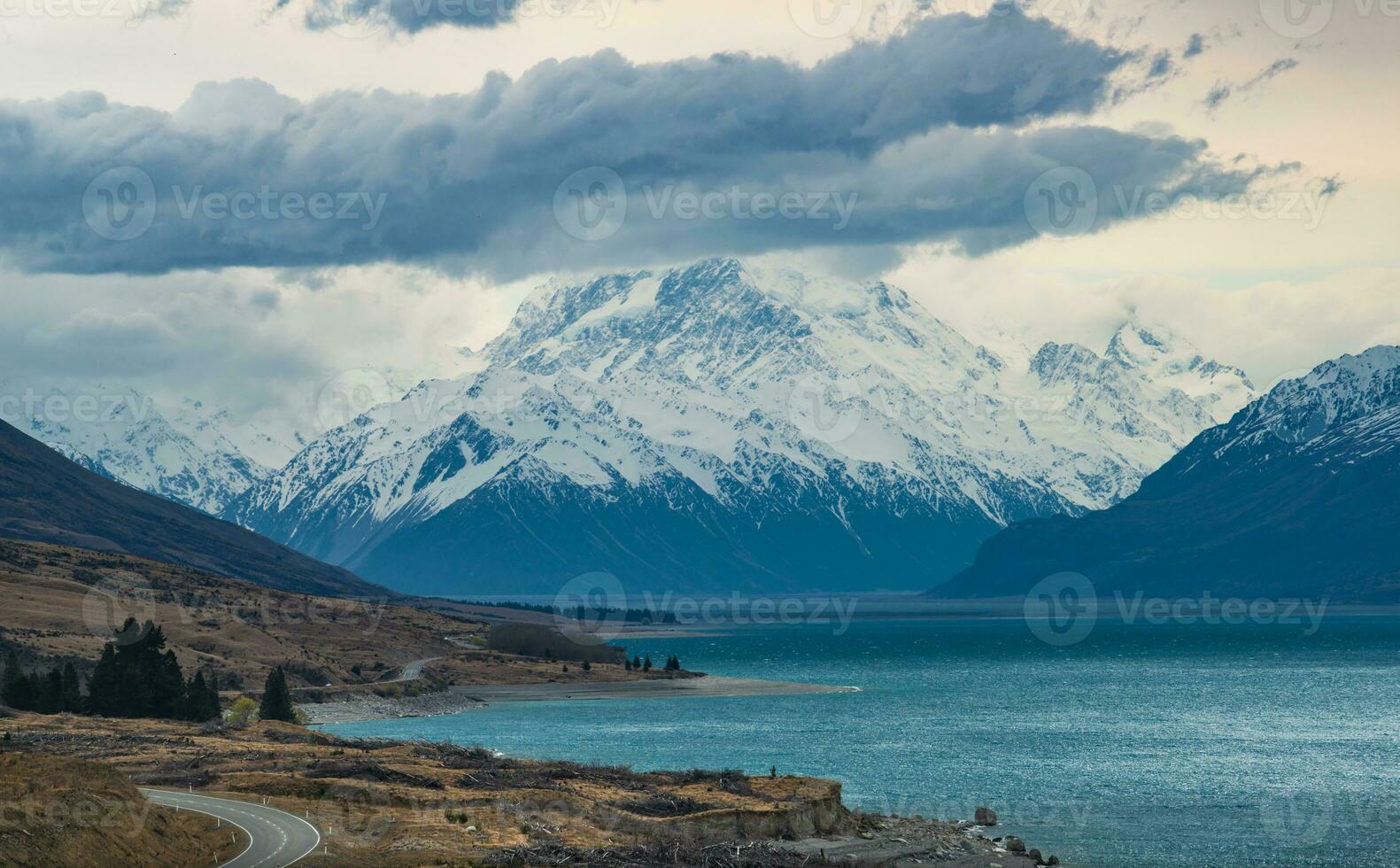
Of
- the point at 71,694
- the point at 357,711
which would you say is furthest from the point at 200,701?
the point at 357,711

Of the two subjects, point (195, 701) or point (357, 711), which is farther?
point (357, 711)

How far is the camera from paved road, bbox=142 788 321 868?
68188 mm

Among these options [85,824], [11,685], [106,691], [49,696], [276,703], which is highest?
[85,824]

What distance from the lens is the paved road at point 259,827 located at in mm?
68188

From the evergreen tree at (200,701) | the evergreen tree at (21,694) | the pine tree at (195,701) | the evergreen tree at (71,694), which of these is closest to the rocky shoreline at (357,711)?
the evergreen tree at (200,701)

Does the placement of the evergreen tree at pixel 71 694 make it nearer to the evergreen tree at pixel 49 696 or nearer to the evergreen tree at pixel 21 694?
the evergreen tree at pixel 49 696

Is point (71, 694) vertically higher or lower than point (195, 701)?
higher

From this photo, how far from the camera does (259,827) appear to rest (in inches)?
3000

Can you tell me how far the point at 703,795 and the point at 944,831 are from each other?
44.5 feet

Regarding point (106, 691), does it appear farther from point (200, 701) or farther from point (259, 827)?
point (259, 827)

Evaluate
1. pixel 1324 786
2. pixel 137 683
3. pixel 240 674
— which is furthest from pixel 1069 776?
pixel 240 674

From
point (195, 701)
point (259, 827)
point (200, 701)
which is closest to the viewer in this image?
point (259, 827)

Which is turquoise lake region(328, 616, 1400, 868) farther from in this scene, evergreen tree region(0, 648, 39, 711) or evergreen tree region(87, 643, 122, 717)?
evergreen tree region(0, 648, 39, 711)

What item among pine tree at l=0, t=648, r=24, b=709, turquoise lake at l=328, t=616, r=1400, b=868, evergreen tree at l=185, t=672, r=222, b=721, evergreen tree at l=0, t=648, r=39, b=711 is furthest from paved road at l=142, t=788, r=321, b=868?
evergreen tree at l=185, t=672, r=222, b=721
